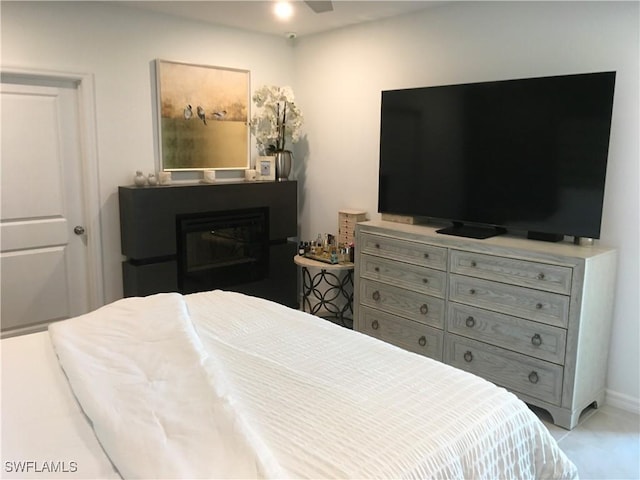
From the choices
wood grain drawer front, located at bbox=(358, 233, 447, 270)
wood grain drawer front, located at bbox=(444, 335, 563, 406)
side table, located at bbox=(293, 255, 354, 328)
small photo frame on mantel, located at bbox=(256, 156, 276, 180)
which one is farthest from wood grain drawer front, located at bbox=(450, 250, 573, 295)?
small photo frame on mantel, located at bbox=(256, 156, 276, 180)

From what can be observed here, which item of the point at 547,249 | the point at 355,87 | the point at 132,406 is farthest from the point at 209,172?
the point at 132,406

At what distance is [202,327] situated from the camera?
2.20 m

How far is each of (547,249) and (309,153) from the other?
101 inches

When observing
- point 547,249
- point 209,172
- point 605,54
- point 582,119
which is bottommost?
point 547,249

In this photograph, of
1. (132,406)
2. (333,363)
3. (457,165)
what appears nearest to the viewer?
(132,406)

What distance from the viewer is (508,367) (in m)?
2.97

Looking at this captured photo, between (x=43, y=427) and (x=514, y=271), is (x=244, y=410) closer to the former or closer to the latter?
(x=43, y=427)

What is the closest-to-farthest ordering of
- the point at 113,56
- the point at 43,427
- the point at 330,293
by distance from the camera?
the point at 43,427
the point at 113,56
the point at 330,293

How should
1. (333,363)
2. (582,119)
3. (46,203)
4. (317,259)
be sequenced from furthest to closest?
(317,259), (46,203), (582,119), (333,363)

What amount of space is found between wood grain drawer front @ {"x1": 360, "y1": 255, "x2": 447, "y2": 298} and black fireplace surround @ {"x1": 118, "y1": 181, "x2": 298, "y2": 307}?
1109 mm

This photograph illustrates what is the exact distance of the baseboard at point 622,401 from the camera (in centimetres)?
296

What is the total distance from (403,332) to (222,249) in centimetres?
173

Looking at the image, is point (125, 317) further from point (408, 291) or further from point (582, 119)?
point (582, 119)

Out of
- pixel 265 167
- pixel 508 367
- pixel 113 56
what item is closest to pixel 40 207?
pixel 113 56
